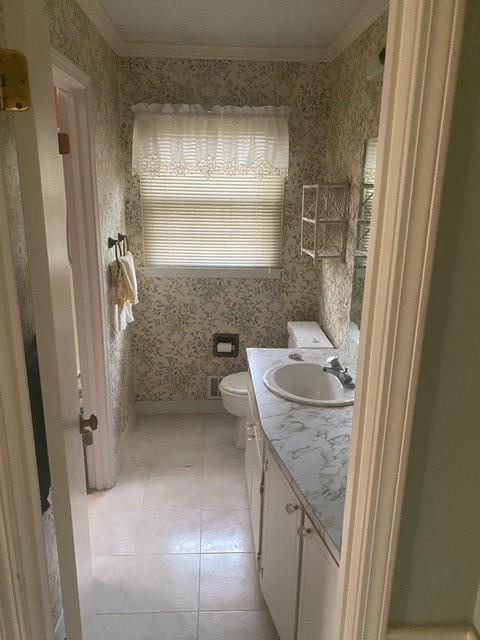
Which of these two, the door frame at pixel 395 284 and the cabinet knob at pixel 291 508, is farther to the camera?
the cabinet knob at pixel 291 508

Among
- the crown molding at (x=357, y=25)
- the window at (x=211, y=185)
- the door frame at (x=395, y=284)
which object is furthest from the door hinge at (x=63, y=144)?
the door frame at (x=395, y=284)

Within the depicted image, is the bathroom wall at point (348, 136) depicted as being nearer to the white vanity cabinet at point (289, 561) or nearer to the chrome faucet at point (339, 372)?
the chrome faucet at point (339, 372)

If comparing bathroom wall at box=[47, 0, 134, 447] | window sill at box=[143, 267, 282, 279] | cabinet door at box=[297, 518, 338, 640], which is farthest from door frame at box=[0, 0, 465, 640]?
window sill at box=[143, 267, 282, 279]

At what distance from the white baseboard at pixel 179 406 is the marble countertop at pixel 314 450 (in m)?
1.54

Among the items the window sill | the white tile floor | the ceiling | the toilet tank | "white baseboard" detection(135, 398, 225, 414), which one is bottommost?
the white tile floor

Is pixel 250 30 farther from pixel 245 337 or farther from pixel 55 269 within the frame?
pixel 55 269

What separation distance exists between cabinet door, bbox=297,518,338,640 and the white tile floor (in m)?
0.56

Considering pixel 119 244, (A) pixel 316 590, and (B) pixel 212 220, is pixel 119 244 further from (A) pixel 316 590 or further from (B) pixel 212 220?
(A) pixel 316 590

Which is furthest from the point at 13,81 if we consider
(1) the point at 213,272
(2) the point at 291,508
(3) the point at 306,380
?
(1) the point at 213,272

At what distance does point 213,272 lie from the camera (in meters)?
3.38

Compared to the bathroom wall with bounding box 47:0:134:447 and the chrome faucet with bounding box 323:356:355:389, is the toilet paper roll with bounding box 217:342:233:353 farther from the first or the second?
the chrome faucet with bounding box 323:356:355:389

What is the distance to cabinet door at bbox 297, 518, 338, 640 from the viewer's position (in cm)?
123

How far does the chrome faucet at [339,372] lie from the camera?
2.05 meters

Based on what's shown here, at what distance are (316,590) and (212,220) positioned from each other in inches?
98.5
